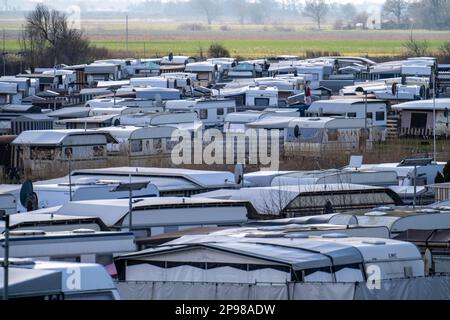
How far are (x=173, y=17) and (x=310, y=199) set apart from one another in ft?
325

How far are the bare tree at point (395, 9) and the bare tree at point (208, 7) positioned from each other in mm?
16193

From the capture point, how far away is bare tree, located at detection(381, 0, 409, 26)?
91.7 meters

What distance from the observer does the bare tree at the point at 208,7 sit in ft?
352

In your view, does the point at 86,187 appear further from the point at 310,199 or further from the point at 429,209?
the point at 429,209

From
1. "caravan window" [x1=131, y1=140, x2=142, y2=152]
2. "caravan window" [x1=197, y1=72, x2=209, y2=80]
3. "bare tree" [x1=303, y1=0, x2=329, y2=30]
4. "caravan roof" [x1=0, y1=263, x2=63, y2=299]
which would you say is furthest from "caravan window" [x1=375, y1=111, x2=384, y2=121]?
"bare tree" [x1=303, y1=0, x2=329, y2=30]

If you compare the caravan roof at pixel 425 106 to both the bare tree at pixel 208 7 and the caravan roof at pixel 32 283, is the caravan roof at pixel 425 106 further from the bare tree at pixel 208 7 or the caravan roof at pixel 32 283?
the bare tree at pixel 208 7

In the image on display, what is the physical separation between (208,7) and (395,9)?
19.3m

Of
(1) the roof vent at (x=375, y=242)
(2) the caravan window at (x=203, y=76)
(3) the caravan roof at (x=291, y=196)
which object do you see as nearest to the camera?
(1) the roof vent at (x=375, y=242)

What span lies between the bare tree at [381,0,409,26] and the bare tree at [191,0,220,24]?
16193 mm

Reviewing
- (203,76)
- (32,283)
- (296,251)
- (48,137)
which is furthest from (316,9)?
(32,283)

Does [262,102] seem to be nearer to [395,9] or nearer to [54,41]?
[54,41]

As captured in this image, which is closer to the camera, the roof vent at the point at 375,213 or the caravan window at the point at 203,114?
the roof vent at the point at 375,213

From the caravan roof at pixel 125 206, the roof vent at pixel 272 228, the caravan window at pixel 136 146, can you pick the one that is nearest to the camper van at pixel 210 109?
the caravan window at pixel 136 146

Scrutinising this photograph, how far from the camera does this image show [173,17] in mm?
110625
